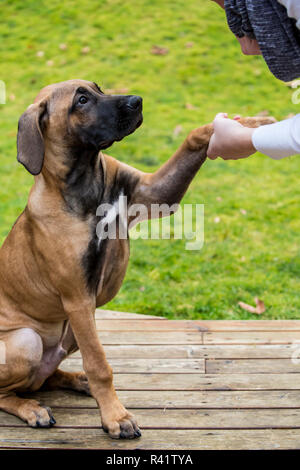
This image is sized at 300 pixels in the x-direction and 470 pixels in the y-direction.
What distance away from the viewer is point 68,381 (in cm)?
326

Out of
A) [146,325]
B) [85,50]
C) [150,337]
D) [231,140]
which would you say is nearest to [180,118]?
[85,50]

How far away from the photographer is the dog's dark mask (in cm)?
265

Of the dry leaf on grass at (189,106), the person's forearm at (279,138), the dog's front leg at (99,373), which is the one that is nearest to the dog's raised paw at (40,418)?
the dog's front leg at (99,373)

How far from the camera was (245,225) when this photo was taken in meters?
6.14

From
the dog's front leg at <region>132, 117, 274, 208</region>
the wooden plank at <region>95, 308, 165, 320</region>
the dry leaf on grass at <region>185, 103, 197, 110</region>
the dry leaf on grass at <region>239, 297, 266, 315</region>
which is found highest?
the dog's front leg at <region>132, 117, 274, 208</region>

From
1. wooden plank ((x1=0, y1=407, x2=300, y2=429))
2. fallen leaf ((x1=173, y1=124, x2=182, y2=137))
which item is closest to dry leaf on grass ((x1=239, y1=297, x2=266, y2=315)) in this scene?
wooden plank ((x1=0, y1=407, x2=300, y2=429))

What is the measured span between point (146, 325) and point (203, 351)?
1.76ft

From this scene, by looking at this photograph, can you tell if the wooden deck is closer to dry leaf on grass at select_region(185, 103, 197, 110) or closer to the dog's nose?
the dog's nose

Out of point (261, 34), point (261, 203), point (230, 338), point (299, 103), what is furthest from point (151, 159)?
point (261, 34)

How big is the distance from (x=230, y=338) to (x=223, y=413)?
85 centimetres

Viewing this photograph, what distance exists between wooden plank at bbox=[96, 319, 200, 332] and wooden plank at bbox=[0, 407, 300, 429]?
0.96m

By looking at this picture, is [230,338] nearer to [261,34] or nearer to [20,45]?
[261,34]

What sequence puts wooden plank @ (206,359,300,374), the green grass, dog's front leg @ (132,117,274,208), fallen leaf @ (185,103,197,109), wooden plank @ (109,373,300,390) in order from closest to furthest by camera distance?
dog's front leg @ (132,117,274,208) < wooden plank @ (109,373,300,390) < wooden plank @ (206,359,300,374) < the green grass < fallen leaf @ (185,103,197,109)

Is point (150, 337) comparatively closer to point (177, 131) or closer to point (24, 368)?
point (24, 368)
